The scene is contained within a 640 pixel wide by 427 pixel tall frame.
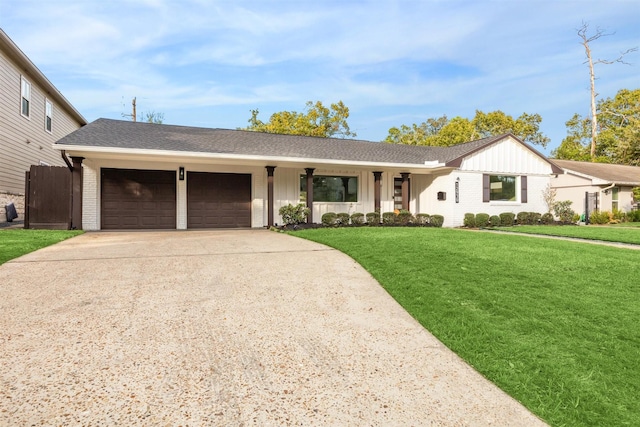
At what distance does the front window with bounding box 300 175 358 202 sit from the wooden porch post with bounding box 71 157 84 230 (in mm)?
7783

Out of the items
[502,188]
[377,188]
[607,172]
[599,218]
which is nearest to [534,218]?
[502,188]

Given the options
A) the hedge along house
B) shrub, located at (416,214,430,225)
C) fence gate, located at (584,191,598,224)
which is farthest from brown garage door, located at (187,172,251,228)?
fence gate, located at (584,191,598,224)

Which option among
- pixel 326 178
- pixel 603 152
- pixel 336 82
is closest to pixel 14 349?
pixel 326 178

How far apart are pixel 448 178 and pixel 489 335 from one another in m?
12.7

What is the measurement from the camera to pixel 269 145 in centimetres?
1411

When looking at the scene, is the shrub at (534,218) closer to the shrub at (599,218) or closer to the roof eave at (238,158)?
the shrub at (599,218)

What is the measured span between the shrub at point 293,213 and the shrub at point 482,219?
24.5 feet

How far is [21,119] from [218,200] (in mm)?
7863

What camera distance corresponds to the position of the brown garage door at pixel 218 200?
44.3 ft

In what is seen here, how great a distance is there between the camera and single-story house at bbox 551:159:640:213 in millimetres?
19156

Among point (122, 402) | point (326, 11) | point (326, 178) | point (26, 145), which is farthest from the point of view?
point (326, 178)

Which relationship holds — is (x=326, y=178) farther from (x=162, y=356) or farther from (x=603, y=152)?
(x=603, y=152)

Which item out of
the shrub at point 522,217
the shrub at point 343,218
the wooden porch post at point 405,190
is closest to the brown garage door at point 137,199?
the shrub at point 343,218

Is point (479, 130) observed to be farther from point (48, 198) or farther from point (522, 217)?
point (48, 198)
